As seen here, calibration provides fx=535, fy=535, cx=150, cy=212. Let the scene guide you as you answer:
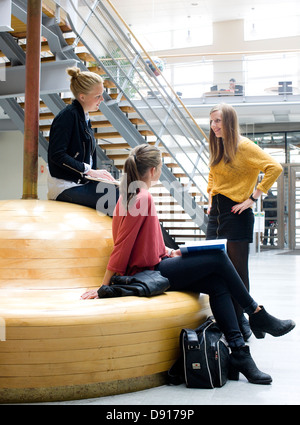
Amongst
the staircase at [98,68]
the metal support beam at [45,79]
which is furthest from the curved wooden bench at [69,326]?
the metal support beam at [45,79]

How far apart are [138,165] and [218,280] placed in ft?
2.78

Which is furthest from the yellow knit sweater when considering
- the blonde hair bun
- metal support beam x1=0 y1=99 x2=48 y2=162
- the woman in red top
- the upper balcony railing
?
the upper balcony railing

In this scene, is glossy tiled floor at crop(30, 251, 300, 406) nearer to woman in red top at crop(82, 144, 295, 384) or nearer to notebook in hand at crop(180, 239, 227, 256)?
woman in red top at crop(82, 144, 295, 384)

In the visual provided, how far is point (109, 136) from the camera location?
9.07 meters

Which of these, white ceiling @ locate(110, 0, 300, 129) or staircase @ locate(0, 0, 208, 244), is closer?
staircase @ locate(0, 0, 208, 244)

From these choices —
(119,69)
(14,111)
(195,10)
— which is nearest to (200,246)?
(119,69)

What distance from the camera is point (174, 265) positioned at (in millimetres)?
3188

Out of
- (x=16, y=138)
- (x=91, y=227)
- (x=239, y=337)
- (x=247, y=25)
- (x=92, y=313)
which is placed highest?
(x=247, y=25)

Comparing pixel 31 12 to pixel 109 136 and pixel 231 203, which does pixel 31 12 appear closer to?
pixel 231 203

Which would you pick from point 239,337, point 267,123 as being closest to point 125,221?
point 239,337

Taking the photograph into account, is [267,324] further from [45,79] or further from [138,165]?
[45,79]

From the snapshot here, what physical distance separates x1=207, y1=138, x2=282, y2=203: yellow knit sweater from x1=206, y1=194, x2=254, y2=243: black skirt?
0.23 feet

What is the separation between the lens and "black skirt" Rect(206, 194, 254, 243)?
13.1 feet

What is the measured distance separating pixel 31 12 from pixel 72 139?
1.26m
